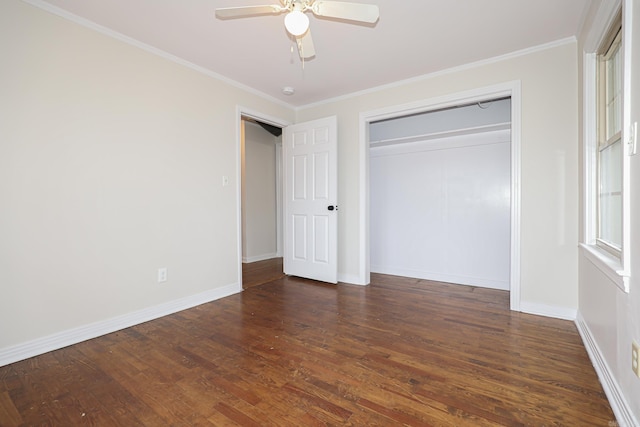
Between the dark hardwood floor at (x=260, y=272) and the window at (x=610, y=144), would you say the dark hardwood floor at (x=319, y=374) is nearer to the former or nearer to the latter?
the window at (x=610, y=144)

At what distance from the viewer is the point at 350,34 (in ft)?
8.09

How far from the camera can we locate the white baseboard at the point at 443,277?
3.57 m

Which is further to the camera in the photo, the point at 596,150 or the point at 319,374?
the point at 596,150

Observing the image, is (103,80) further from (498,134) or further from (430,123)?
(498,134)

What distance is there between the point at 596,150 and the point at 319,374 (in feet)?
8.16

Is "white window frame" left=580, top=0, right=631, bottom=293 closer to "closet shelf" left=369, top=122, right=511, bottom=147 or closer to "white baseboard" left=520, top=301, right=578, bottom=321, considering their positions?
"white baseboard" left=520, top=301, right=578, bottom=321

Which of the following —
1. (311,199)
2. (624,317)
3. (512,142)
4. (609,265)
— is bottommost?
(624,317)

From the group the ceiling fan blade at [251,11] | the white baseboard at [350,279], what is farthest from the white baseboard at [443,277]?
the ceiling fan blade at [251,11]

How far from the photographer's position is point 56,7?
83.4 inches

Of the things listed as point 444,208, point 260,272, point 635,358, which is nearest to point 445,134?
point 444,208

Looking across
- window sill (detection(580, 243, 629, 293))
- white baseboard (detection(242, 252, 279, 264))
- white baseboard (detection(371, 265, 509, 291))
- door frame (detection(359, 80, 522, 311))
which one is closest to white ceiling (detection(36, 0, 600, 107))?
door frame (detection(359, 80, 522, 311))

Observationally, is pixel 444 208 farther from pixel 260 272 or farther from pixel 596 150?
pixel 260 272

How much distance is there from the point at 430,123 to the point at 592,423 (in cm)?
328

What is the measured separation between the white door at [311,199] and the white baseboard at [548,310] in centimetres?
199
